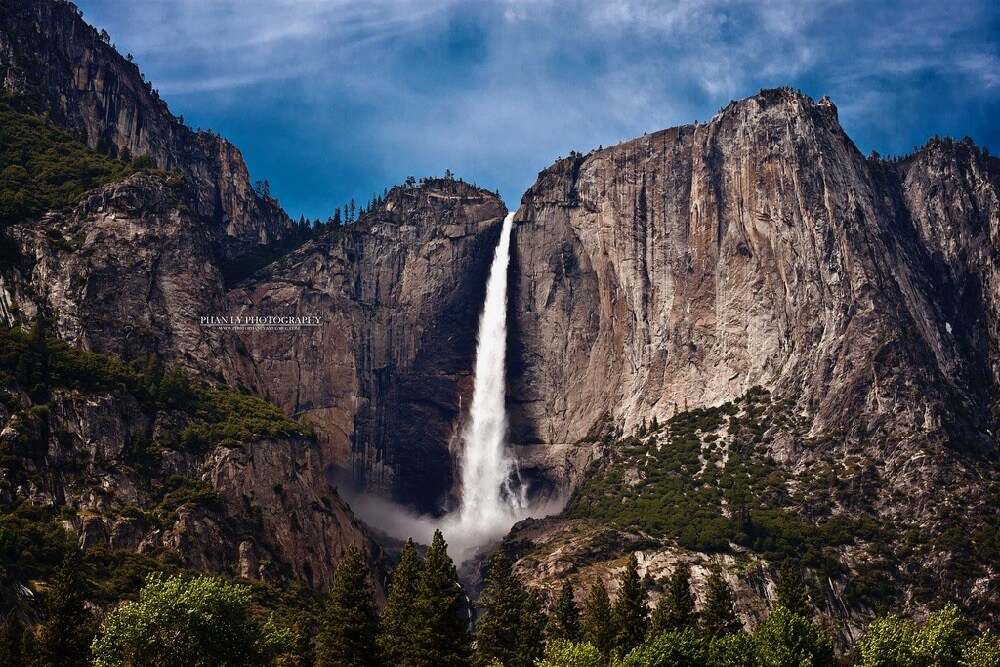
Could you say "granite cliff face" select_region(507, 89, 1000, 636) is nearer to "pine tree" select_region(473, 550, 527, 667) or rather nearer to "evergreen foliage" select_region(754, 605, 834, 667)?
"pine tree" select_region(473, 550, 527, 667)

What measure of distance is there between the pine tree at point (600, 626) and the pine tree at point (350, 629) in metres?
13.6

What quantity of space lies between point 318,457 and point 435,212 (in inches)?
1745

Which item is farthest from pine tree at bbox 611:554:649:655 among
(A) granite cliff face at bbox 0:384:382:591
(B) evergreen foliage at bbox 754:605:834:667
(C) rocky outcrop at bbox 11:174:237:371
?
(C) rocky outcrop at bbox 11:174:237:371

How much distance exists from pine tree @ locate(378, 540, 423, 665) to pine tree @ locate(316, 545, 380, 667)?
130 cm

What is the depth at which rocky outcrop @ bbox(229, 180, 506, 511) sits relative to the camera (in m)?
139

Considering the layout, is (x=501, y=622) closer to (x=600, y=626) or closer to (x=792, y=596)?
(x=600, y=626)

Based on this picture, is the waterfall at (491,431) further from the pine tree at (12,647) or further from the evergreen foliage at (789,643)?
the pine tree at (12,647)

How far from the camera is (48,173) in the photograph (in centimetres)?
12912

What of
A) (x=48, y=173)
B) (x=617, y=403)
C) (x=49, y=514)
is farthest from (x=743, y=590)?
(x=48, y=173)

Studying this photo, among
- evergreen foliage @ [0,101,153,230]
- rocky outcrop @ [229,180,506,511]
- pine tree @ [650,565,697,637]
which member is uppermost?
evergreen foliage @ [0,101,153,230]

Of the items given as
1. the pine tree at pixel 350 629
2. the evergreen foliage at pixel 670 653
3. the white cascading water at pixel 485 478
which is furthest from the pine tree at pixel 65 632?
the white cascading water at pixel 485 478

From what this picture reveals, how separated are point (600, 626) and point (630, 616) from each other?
2003 millimetres

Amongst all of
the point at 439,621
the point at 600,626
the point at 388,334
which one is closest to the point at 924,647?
the point at 600,626

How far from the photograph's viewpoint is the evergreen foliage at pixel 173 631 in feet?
176
